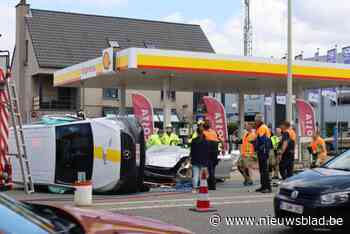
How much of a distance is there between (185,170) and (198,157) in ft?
4.86

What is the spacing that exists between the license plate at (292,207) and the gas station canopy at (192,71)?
45.8 ft

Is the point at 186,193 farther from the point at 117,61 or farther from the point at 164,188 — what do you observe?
the point at 117,61

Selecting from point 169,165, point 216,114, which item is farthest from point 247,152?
point 216,114

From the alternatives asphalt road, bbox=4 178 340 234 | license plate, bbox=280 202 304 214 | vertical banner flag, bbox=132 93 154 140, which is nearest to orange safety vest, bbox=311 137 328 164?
asphalt road, bbox=4 178 340 234

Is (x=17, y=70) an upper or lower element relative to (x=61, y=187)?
upper

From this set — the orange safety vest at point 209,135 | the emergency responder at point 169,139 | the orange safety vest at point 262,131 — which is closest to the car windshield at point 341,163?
the orange safety vest at point 262,131

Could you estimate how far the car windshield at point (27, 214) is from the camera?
3625 mm

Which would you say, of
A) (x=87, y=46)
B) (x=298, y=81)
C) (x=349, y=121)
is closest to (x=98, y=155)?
(x=298, y=81)

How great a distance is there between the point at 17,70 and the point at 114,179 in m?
37.1

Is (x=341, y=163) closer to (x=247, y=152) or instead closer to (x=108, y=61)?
(x=247, y=152)

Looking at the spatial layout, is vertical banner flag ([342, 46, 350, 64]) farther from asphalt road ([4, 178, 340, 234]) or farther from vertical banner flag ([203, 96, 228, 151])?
asphalt road ([4, 178, 340, 234])

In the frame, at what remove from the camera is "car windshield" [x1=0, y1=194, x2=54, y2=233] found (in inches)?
143

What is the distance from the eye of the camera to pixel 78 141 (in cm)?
1362

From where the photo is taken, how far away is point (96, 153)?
13.5m
